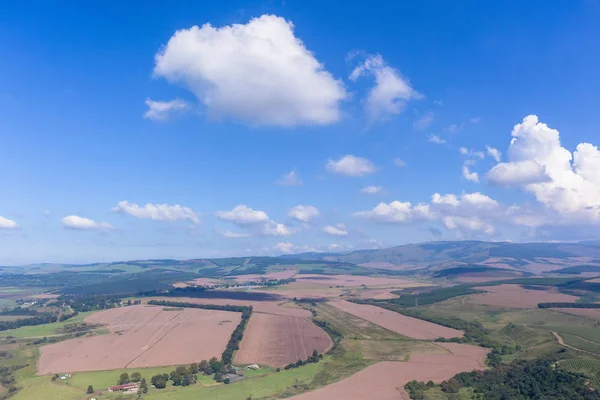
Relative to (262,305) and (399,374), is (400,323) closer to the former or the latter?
(399,374)

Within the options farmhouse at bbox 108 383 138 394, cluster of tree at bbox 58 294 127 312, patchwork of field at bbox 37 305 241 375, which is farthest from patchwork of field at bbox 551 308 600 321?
cluster of tree at bbox 58 294 127 312

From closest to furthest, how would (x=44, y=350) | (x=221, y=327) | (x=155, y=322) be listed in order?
(x=44, y=350) → (x=221, y=327) → (x=155, y=322)

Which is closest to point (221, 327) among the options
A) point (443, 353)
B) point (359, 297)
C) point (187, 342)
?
point (187, 342)

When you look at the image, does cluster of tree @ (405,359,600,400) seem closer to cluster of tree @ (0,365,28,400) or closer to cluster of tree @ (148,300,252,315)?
cluster of tree @ (0,365,28,400)

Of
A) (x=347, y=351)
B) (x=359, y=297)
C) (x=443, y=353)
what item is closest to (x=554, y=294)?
(x=359, y=297)

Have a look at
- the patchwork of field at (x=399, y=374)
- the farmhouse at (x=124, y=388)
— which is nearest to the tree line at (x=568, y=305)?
the patchwork of field at (x=399, y=374)

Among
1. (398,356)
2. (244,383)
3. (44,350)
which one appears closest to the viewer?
(244,383)

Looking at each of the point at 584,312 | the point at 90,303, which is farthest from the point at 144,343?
the point at 584,312

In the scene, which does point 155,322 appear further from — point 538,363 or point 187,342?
point 538,363

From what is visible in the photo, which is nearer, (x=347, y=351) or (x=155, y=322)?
(x=347, y=351)
